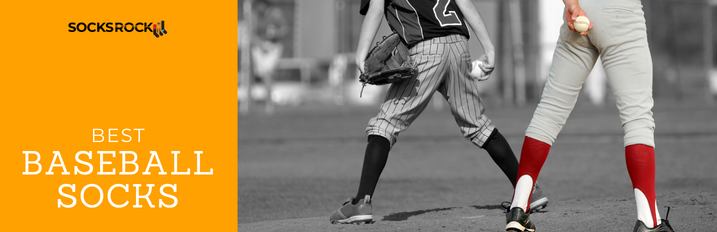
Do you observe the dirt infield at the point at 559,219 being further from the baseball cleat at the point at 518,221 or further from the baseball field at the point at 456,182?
the baseball cleat at the point at 518,221

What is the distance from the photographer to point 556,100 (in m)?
3.91

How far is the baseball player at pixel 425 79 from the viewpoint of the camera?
4473 millimetres

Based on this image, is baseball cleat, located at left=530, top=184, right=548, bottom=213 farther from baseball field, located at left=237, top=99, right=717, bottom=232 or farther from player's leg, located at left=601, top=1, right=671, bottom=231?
player's leg, located at left=601, top=1, right=671, bottom=231

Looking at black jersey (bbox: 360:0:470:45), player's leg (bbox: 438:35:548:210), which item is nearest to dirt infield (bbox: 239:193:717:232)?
player's leg (bbox: 438:35:548:210)

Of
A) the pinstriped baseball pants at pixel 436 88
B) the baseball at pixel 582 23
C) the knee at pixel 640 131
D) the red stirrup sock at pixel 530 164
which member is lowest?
the red stirrup sock at pixel 530 164

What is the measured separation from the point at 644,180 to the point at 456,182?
143 inches

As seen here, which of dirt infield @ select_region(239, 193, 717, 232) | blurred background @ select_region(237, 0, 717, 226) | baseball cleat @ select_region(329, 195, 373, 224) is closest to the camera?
dirt infield @ select_region(239, 193, 717, 232)

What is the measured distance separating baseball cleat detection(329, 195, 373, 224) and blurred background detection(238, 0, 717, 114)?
18.3 m

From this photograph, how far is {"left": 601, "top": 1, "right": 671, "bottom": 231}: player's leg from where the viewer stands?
12.2 feet

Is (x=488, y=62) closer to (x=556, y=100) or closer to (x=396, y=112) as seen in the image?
(x=396, y=112)
